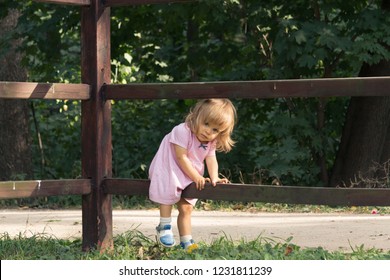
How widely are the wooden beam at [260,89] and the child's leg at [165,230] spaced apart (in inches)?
26.2

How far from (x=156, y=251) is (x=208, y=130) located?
0.77 m

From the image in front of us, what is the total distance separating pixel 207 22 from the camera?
12.3 meters

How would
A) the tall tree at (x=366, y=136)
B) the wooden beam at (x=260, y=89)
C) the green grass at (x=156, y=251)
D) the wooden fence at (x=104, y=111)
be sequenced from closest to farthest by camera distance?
1. the wooden beam at (x=260, y=89)
2. the wooden fence at (x=104, y=111)
3. the green grass at (x=156, y=251)
4. the tall tree at (x=366, y=136)

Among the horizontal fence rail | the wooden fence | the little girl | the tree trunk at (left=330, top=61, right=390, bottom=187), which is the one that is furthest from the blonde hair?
the tree trunk at (left=330, top=61, right=390, bottom=187)

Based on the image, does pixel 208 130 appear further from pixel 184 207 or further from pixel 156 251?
pixel 156 251

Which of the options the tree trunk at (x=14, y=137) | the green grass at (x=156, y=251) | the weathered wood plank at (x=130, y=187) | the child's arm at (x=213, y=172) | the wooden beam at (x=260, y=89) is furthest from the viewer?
the tree trunk at (x=14, y=137)

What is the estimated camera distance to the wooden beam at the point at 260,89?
5.21m

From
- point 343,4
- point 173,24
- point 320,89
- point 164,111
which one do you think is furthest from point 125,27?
point 320,89

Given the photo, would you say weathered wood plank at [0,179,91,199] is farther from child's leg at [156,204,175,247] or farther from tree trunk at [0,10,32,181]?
tree trunk at [0,10,32,181]

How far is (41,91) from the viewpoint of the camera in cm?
585

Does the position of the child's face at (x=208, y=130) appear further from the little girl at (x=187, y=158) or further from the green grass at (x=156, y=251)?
the green grass at (x=156, y=251)

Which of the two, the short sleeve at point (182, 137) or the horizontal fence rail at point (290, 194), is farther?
the short sleeve at point (182, 137)

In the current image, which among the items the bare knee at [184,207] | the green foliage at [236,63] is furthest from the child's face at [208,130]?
the green foliage at [236,63]

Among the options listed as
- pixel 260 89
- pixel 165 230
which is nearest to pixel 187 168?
pixel 165 230
